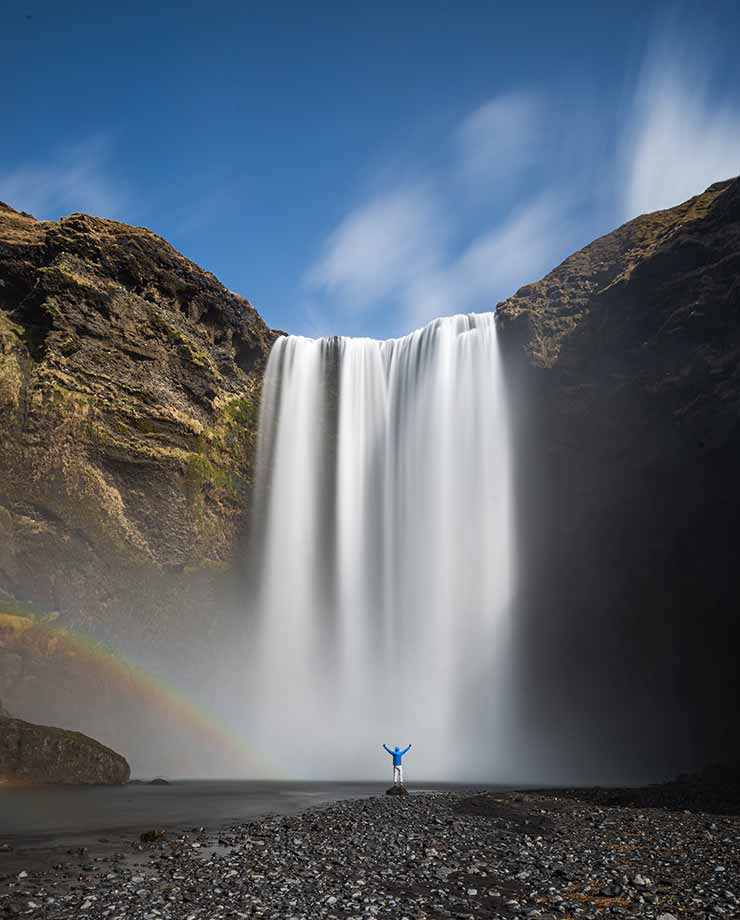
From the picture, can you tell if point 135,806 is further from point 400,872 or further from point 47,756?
point 400,872

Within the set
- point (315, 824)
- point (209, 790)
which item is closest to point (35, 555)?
point (209, 790)

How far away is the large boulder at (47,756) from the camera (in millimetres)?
19891

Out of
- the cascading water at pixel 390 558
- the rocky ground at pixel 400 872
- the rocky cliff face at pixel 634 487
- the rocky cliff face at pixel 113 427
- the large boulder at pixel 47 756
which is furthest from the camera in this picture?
the cascading water at pixel 390 558

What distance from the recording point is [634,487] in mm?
34938

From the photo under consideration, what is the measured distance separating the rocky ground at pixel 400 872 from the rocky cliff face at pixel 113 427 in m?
21.9

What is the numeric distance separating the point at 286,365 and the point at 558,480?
1984 centimetres

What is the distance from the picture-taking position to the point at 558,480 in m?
38.3

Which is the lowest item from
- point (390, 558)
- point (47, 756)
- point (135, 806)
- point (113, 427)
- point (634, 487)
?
point (135, 806)

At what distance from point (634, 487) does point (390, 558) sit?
15044 mm

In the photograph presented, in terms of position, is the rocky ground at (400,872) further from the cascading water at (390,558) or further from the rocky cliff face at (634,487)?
the cascading water at (390,558)

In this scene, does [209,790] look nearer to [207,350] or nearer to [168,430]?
[168,430]

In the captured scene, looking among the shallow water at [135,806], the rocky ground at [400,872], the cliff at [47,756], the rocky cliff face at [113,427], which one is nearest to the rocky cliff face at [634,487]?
the shallow water at [135,806]

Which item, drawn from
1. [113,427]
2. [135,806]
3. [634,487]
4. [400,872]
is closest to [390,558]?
[634,487]

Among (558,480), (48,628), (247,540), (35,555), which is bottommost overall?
(48,628)
